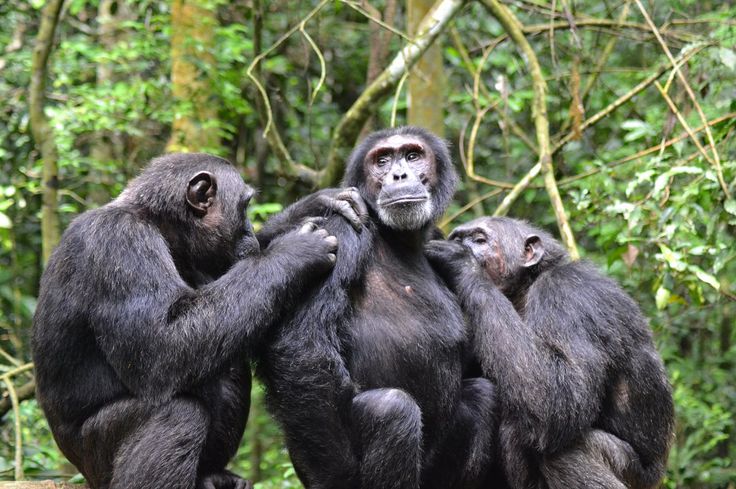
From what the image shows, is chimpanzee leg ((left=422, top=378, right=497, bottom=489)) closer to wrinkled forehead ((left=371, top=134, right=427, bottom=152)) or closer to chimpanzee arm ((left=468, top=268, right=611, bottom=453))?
chimpanzee arm ((left=468, top=268, right=611, bottom=453))

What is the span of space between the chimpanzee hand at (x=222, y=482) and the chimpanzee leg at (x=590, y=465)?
2.02 metres

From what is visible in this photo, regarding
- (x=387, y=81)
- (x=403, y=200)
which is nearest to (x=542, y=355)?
(x=403, y=200)

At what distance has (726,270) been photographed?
1024 cm

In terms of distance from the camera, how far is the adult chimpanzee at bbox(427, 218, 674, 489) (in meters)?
6.09

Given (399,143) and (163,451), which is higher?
(399,143)

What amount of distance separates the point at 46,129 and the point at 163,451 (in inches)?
145

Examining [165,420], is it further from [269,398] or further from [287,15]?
[287,15]

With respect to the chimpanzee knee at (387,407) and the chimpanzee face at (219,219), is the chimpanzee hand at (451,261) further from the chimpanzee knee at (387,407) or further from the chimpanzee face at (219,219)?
the chimpanzee face at (219,219)

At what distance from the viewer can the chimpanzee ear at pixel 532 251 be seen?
6934mm

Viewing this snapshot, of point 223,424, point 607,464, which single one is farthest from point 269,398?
point 607,464

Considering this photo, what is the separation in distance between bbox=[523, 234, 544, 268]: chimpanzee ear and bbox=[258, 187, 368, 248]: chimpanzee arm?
142 cm

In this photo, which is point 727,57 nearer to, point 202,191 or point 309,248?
point 309,248

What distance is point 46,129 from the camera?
7797 millimetres

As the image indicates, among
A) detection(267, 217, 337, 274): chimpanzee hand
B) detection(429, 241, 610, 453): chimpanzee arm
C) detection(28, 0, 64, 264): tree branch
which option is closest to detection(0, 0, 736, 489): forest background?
detection(28, 0, 64, 264): tree branch
